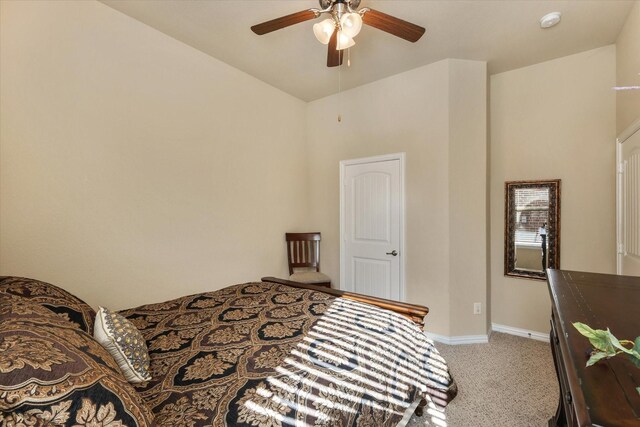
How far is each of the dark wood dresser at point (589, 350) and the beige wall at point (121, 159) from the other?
8.54ft

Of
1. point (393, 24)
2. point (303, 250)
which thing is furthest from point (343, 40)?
point (303, 250)

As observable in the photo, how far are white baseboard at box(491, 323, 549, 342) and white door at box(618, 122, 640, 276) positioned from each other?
961 millimetres

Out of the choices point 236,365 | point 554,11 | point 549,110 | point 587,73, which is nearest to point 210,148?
point 236,365

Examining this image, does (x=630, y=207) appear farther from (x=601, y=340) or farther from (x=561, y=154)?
(x=601, y=340)

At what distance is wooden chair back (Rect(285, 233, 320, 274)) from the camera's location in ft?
11.8

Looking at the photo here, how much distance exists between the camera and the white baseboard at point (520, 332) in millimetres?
2930

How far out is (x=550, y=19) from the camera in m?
2.21

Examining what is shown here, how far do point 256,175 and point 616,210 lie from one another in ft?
11.4

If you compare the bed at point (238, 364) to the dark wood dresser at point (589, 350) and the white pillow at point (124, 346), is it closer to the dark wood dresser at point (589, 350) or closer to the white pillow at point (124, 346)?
the white pillow at point (124, 346)

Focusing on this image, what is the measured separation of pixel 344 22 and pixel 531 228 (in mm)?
2764


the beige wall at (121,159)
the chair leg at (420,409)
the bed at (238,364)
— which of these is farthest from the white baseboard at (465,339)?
the beige wall at (121,159)

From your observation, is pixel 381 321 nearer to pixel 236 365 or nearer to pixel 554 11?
pixel 236 365

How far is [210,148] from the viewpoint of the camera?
2.79 meters

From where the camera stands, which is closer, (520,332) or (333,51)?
(333,51)
